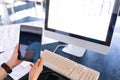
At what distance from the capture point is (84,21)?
0.76m

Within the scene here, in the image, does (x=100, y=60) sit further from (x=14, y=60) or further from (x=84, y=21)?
(x=14, y=60)

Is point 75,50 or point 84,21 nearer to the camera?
point 84,21

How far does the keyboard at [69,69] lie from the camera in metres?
0.68

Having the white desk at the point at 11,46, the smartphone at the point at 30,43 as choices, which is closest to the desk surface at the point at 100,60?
the white desk at the point at 11,46

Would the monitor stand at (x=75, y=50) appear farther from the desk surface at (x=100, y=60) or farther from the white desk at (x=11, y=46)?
the white desk at (x=11, y=46)

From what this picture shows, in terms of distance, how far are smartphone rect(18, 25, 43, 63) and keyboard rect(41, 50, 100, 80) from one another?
12cm

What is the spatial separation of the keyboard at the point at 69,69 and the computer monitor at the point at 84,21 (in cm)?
13

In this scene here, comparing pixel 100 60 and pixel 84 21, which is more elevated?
pixel 84 21

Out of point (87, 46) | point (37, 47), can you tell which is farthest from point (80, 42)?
point (37, 47)

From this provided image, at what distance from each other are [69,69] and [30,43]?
0.23 m

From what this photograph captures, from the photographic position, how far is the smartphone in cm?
68

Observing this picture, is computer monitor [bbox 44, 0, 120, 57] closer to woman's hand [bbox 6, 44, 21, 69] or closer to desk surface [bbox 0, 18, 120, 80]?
desk surface [bbox 0, 18, 120, 80]

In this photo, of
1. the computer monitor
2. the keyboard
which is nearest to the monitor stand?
the computer monitor

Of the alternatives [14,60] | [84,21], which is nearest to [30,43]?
[14,60]
